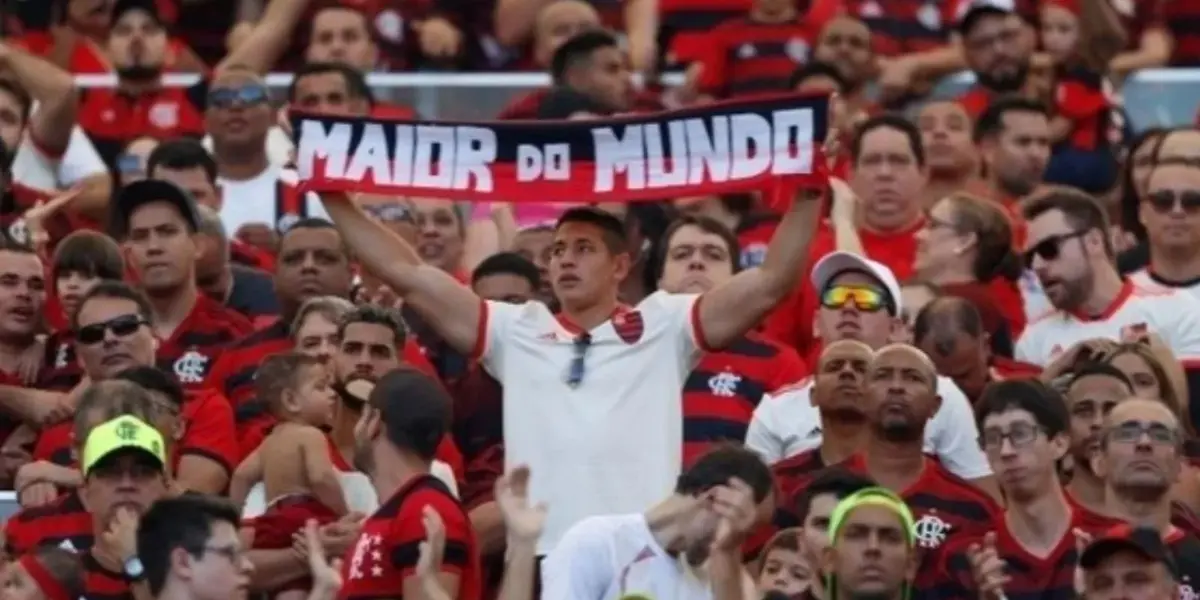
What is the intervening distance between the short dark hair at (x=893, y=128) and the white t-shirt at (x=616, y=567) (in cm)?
411

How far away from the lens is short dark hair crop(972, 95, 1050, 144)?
59.4ft

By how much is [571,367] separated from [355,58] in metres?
5.72

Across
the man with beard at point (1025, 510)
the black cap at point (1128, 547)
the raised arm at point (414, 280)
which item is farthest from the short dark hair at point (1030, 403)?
the raised arm at point (414, 280)

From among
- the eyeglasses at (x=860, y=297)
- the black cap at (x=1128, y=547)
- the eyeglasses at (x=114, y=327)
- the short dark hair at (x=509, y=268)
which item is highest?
the short dark hair at (x=509, y=268)

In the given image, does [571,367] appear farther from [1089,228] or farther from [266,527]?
[1089,228]

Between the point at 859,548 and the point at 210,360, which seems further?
the point at 210,360

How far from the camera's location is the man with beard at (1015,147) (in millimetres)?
18016

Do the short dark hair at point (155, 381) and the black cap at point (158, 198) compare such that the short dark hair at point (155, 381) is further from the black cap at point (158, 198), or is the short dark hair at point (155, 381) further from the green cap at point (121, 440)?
the black cap at point (158, 198)

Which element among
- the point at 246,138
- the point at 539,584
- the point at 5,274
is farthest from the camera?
the point at 246,138

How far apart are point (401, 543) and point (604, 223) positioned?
5.61 ft

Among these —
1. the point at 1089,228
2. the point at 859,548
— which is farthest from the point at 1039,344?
the point at 859,548

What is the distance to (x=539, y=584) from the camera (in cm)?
1354

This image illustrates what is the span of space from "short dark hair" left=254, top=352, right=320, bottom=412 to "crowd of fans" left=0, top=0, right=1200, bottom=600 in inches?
0.5

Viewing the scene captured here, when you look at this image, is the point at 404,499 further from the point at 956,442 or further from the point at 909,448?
the point at 956,442
